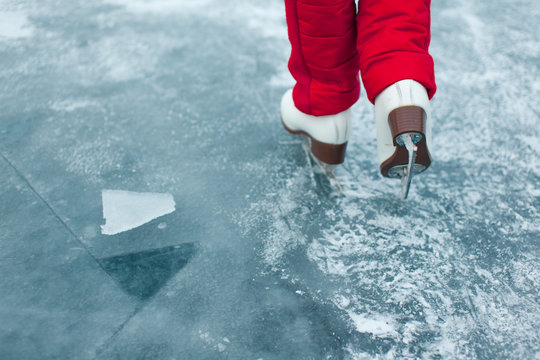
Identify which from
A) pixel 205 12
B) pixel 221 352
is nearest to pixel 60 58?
pixel 205 12

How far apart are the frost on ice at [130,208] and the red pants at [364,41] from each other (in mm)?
508

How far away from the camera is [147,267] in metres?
1.02

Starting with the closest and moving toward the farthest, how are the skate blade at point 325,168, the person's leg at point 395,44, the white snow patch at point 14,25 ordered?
the person's leg at point 395,44
the skate blade at point 325,168
the white snow patch at point 14,25

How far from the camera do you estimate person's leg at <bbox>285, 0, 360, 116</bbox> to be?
0.81 metres

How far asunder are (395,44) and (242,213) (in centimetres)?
58

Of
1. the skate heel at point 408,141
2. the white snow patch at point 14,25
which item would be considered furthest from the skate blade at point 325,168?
the white snow patch at point 14,25

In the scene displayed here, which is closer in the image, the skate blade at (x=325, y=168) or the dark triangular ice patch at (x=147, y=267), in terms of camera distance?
the dark triangular ice patch at (x=147, y=267)

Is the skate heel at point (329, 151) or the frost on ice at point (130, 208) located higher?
the skate heel at point (329, 151)

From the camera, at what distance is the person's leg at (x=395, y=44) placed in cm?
76

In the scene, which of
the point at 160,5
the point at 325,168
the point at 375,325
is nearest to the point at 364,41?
the point at 325,168

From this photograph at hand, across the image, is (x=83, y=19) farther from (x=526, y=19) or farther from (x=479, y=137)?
(x=526, y=19)

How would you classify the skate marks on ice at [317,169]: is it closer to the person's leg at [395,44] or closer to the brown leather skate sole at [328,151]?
the brown leather skate sole at [328,151]

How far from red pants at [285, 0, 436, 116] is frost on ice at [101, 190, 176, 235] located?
51 cm

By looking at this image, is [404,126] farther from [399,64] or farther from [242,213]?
[242,213]
